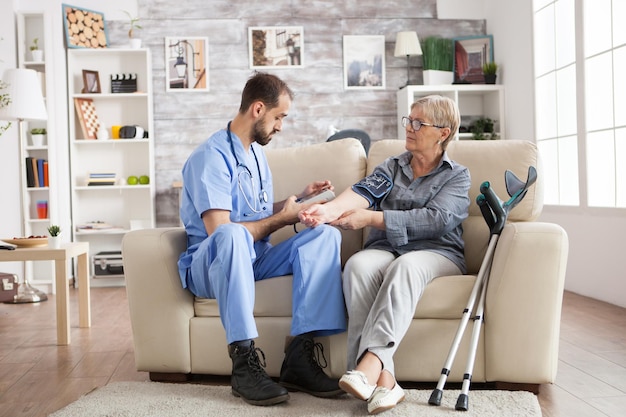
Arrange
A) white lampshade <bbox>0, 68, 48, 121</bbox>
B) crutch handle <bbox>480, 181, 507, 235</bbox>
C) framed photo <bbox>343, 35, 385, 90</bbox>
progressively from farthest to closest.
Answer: framed photo <bbox>343, 35, 385, 90</bbox>, white lampshade <bbox>0, 68, 48, 121</bbox>, crutch handle <bbox>480, 181, 507, 235</bbox>

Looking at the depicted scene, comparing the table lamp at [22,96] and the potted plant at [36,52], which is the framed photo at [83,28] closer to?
the potted plant at [36,52]

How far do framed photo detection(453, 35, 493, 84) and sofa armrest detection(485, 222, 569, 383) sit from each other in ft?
13.6

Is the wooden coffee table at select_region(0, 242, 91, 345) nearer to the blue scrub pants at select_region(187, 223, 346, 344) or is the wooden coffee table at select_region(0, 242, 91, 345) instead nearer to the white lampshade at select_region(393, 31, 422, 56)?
the blue scrub pants at select_region(187, 223, 346, 344)

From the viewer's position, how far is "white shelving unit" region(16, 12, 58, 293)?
5.85 meters

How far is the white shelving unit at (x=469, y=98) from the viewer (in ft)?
20.4

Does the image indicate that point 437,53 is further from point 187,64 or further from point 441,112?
point 441,112

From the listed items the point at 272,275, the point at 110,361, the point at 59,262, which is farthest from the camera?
the point at 59,262

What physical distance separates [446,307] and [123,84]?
4.42 meters

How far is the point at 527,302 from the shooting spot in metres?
2.54

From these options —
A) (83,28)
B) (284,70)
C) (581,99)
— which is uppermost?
(83,28)

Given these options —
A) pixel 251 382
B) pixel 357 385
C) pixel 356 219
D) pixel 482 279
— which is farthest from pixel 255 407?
pixel 482 279

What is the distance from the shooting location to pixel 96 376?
9.66 ft

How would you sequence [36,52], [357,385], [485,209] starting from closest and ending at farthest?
1. [357,385]
2. [485,209]
3. [36,52]

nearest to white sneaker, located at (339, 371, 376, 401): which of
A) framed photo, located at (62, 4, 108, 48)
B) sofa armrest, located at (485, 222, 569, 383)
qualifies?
sofa armrest, located at (485, 222, 569, 383)
